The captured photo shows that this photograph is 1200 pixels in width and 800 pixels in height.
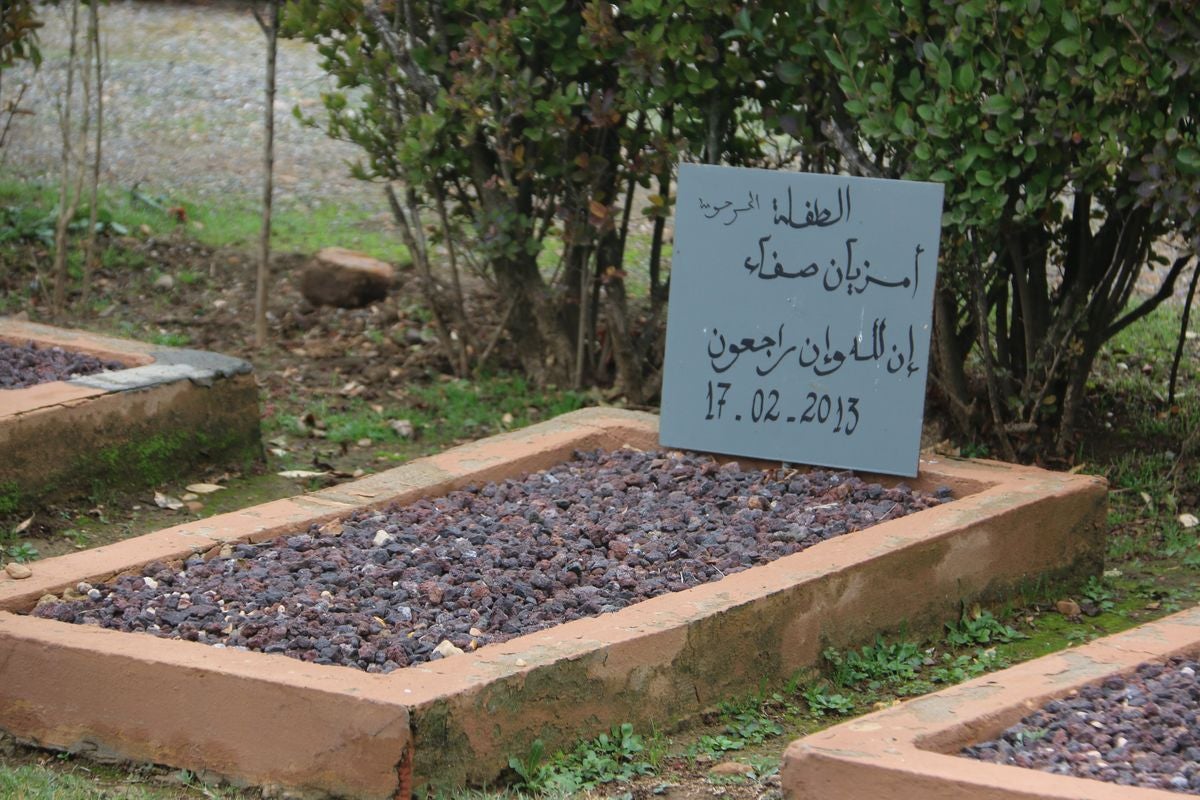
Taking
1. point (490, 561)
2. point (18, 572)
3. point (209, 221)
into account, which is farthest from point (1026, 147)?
point (209, 221)

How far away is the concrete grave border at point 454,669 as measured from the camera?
10.5 ft

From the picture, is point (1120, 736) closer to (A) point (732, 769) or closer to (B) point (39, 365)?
(A) point (732, 769)

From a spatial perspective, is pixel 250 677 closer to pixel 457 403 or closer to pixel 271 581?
pixel 271 581

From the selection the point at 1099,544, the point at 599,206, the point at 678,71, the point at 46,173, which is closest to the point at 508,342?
the point at 599,206

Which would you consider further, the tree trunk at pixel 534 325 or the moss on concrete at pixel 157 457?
the tree trunk at pixel 534 325

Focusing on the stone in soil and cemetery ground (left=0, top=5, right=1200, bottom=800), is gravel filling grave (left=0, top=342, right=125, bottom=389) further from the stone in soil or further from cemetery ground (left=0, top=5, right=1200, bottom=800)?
the stone in soil

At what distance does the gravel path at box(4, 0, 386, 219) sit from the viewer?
369 inches

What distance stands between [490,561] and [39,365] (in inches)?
92.2

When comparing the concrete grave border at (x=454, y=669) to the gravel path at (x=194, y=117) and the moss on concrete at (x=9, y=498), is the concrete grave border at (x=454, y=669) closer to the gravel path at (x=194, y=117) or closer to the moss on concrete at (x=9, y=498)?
the moss on concrete at (x=9, y=498)

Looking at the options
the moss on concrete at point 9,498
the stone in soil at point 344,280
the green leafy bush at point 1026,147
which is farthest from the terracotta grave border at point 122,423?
the green leafy bush at point 1026,147

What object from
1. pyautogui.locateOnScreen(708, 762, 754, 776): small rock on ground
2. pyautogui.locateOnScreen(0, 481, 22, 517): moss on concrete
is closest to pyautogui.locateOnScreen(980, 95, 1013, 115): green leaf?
pyautogui.locateOnScreen(708, 762, 754, 776): small rock on ground

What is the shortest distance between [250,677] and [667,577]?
45.4 inches

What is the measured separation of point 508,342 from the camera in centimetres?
700

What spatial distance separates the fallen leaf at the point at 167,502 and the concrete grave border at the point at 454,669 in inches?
38.5
